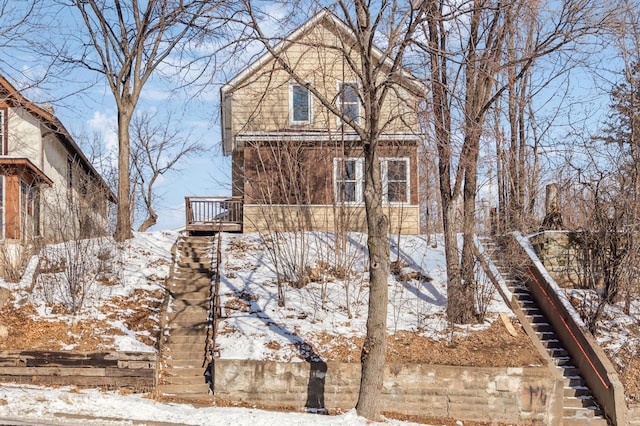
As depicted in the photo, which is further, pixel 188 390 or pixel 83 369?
pixel 188 390

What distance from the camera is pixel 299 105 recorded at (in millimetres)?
22719

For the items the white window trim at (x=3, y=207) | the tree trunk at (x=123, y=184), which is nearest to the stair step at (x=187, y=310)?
the tree trunk at (x=123, y=184)

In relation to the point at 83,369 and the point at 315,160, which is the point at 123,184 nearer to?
the point at 315,160

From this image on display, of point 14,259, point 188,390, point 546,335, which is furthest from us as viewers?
point 14,259

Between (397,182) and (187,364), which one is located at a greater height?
(397,182)

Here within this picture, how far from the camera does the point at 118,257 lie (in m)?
16.7

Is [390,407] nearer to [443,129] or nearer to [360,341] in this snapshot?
[360,341]

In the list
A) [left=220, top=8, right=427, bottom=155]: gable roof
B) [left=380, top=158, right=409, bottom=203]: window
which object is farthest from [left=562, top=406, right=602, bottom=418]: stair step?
[left=380, top=158, right=409, bottom=203]: window

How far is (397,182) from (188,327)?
9734 millimetres

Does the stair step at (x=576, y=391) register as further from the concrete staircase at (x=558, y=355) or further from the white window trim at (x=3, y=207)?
the white window trim at (x=3, y=207)

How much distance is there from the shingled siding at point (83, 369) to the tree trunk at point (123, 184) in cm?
710

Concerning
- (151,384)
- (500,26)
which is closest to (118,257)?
(151,384)

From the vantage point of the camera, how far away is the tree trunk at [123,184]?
18469mm

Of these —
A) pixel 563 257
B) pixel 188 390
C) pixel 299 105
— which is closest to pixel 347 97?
pixel 299 105
